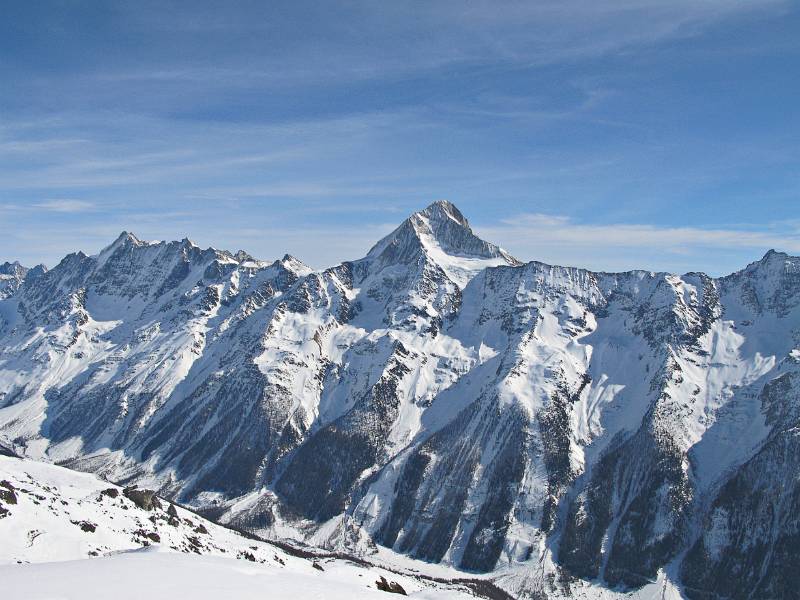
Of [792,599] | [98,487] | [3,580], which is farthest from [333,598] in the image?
[792,599]

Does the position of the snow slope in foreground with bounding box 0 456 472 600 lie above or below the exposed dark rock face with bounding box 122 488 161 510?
above

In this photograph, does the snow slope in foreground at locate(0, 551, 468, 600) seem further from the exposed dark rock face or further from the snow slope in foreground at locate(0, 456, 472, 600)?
the exposed dark rock face

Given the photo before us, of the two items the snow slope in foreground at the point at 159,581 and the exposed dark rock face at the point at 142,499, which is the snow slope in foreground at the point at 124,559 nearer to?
the snow slope in foreground at the point at 159,581

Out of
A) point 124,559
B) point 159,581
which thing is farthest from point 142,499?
point 159,581

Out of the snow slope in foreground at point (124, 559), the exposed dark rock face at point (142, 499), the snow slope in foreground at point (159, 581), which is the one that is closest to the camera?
the snow slope in foreground at point (159, 581)

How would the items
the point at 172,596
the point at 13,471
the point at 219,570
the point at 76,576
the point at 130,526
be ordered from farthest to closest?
the point at 13,471, the point at 130,526, the point at 219,570, the point at 76,576, the point at 172,596

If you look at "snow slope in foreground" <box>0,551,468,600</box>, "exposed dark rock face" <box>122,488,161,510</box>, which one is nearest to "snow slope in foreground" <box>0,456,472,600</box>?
"snow slope in foreground" <box>0,551,468,600</box>

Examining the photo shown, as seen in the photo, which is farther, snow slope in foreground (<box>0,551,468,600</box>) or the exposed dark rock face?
the exposed dark rock face

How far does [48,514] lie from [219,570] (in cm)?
4832

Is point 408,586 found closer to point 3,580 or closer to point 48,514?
point 48,514

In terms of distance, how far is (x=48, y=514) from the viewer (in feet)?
325

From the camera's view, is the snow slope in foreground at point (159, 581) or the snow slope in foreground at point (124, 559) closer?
the snow slope in foreground at point (159, 581)

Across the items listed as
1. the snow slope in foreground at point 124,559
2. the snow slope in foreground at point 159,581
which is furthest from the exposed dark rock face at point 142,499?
the snow slope in foreground at point 159,581

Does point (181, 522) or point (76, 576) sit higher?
point (76, 576)
